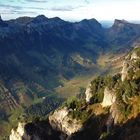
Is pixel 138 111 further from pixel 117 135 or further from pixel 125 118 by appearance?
pixel 117 135

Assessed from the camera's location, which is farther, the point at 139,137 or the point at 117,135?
the point at 117,135

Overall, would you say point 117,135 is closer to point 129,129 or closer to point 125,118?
point 129,129

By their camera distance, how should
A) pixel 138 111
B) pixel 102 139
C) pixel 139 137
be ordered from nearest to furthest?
1. pixel 139 137
2. pixel 102 139
3. pixel 138 111

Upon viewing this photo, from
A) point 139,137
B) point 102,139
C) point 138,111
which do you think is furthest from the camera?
point 138,111

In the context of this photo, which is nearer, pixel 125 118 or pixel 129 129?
Result: pixel 129 129

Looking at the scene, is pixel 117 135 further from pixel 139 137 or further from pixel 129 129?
pixel 139 137

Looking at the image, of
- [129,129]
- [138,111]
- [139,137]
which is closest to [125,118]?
[138,111]

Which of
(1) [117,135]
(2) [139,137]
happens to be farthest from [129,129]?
(2) [139,137]

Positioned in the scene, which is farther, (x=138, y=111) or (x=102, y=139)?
(x=138, y=111)
